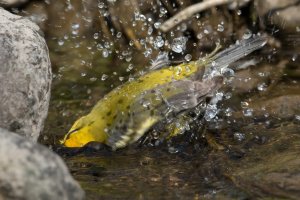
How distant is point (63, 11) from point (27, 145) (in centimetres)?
317

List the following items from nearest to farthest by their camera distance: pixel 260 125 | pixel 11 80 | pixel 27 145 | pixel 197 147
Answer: pixel 27 145, pixel 11 80, pixel 197 147, pixel 260 125

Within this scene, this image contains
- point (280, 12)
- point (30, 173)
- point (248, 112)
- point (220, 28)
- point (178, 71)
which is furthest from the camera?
point (220, 28)

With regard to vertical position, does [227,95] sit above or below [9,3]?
below

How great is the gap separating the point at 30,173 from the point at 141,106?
5.88 ft

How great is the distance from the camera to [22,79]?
3752 millimetres

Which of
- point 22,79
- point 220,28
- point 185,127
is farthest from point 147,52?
point 22,79

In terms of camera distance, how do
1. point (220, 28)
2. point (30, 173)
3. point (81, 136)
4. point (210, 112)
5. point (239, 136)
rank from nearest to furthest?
point (30, 173) < point (81, 136) < point (239, 136) < point (210, 112) < point (220, 28)

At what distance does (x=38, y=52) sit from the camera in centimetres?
388

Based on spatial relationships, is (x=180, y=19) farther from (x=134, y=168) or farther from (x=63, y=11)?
(x=134, y=168)

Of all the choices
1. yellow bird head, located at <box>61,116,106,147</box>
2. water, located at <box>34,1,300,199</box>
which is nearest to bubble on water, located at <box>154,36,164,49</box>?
water, located at <box>34,1,300,199</box>

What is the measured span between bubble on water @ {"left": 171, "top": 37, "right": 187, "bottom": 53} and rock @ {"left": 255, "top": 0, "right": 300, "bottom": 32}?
0.67 meters

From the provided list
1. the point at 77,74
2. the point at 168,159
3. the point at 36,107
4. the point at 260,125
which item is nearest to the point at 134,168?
the point at 168,159

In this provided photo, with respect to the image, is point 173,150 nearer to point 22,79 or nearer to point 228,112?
point 228,112

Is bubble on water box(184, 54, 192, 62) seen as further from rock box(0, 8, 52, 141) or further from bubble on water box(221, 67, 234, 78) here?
rock box(0, 8, 52, 141)
